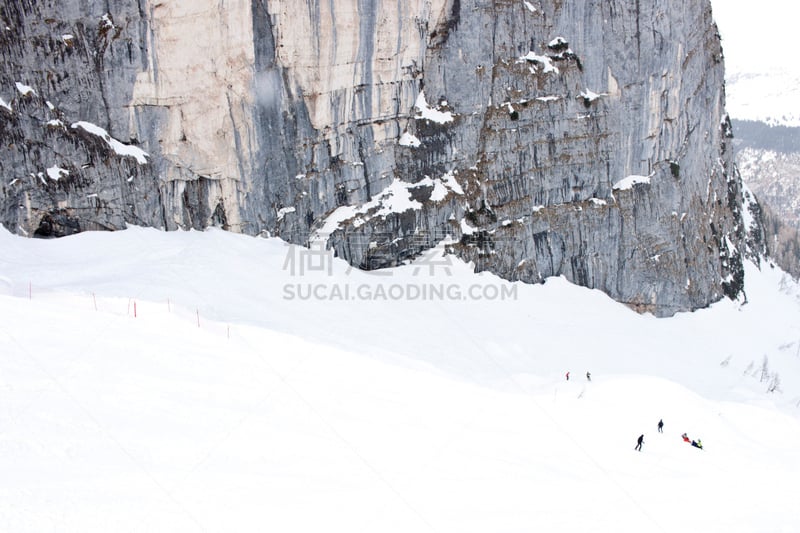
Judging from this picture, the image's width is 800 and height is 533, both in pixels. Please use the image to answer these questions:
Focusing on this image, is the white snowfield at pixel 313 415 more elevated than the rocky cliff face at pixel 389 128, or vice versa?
the rocky cliff face at pixel 389 128

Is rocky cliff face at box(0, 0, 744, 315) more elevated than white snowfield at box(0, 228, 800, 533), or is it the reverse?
rocky cliff face at box(0, 0, 744, 315)

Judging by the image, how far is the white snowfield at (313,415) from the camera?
1141 cm

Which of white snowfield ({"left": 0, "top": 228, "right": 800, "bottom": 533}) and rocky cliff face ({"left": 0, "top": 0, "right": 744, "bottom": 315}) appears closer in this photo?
white snowfield ({"left": 0, "top": 228, "right": 800, "bottom": 533})

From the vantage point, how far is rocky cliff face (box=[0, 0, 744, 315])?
2931 cm

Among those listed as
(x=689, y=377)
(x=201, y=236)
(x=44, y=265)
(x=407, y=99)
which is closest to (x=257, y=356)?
(x=44, y=265)

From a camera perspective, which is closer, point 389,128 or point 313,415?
point 313,415

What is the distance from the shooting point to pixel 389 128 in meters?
36.2

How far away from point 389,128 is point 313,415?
24189mm

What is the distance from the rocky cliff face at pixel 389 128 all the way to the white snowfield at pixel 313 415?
138 inches

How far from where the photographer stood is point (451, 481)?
1367cm

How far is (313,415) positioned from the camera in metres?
15.6

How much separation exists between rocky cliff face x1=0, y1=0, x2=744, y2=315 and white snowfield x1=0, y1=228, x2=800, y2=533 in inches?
138

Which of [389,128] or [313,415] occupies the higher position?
[389,128]

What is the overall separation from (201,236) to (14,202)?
872 cm
